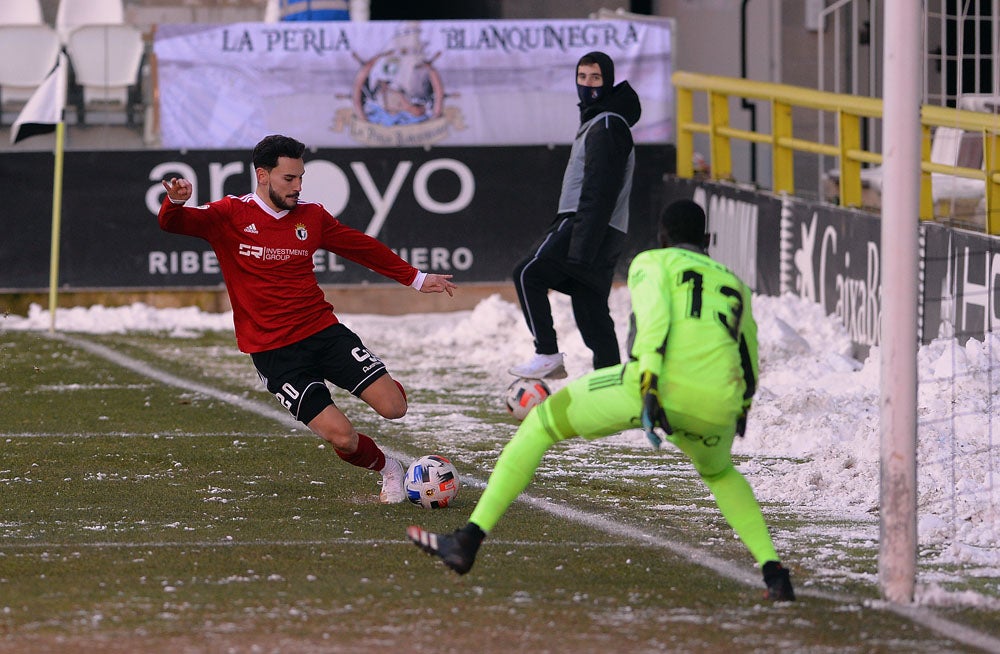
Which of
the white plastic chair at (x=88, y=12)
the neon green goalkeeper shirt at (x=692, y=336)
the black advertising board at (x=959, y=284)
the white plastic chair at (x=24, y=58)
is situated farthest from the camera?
the white plastic chair at (x=88, y=12)

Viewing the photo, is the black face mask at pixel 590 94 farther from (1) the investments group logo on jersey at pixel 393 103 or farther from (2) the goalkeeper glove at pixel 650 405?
(1) the investments group logo on jersey at pixel 393 103

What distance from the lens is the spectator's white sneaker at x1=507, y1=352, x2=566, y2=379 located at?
9516 mm

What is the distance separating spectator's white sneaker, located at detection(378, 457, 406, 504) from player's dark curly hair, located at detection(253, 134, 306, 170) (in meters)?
1.55

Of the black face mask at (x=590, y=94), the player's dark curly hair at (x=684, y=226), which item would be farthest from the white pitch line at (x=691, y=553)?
the black face mask at (x=590, y=94)

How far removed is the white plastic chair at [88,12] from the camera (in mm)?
19500

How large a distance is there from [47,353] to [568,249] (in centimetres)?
585

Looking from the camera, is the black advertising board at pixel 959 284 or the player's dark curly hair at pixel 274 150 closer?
the player's dark curly hair at pixel 274 150

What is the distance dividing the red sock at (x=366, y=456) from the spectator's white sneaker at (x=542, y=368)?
5.33ft

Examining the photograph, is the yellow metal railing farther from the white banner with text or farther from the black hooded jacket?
the black hooded jacket

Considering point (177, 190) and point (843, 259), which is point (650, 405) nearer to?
point (177, 190)

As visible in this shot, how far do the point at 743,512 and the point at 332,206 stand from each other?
1037cm

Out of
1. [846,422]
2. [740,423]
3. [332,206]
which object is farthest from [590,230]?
[332,206]

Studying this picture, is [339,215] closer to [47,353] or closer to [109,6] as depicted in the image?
[47,353]

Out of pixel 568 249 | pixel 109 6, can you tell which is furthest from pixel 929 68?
pixel 109 6
